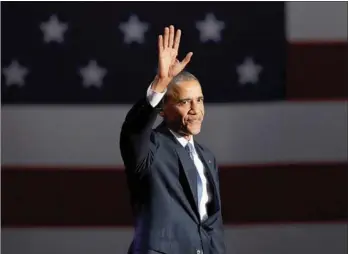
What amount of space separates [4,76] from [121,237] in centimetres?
63

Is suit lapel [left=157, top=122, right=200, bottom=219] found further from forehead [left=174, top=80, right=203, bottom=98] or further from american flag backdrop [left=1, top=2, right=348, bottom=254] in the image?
american flag backdrop [left=1, top=2, right=348, bottom=254]

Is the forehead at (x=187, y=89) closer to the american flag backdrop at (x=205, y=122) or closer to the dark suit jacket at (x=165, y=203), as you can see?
the dark suit jacket at (x=165, y=203)

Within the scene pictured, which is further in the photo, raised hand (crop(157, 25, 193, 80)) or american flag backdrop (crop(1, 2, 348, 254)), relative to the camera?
american flag backdrop (crop(1, 2, 348, 254))

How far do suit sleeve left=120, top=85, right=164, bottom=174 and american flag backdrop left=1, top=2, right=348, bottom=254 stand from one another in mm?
911

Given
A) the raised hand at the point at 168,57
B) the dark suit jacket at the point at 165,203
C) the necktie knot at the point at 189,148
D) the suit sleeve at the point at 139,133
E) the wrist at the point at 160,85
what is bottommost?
the dark suit jacket at the point at 165,203

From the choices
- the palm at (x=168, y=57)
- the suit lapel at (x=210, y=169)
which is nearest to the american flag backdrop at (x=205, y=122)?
the suit lapel at (x=210, y=169)

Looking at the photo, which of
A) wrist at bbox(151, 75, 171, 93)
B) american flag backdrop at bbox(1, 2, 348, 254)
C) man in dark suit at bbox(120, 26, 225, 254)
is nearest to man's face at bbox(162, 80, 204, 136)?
man in dark suit at bbox(120, 26, 225, 254)

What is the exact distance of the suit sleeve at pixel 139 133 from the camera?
141 cm

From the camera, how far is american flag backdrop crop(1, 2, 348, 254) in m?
2.37

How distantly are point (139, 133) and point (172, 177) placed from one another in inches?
5.4

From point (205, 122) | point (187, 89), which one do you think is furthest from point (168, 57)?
point (205, 122)

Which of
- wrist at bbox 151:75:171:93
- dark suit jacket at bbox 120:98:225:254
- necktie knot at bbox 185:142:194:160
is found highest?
wrist at bbox 151:75:171:93

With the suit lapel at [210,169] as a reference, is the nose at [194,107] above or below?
above

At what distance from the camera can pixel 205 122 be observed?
2.40 m
